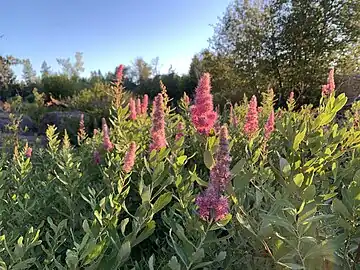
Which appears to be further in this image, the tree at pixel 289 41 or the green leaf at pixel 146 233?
the tree at pixel 289 41

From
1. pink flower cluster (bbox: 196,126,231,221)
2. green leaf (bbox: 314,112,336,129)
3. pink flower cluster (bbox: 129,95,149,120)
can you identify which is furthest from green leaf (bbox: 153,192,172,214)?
pink flower cluster (bbox: 129,95,149,120)

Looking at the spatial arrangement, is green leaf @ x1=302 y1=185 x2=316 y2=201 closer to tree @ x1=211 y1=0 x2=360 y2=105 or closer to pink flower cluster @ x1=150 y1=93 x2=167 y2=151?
pink flower cluster @ x1=150 y1=93 x2=167 y2=151

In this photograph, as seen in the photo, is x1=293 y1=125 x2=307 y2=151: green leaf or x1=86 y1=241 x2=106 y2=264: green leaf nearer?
x1=86 y1=241 x2=106 y2=264: green leaf

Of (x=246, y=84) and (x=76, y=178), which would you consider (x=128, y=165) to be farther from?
(x=246, y=84)

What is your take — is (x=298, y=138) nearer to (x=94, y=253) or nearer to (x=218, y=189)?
(x=218, y=189)

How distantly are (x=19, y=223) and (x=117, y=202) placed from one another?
51 cm

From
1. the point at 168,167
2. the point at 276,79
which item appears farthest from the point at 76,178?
the point at 276,79

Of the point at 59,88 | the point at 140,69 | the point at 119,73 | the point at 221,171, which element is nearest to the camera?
the point at 221,171

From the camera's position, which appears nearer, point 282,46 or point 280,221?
point 280,221

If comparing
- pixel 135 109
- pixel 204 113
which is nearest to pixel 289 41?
pixel 135 109

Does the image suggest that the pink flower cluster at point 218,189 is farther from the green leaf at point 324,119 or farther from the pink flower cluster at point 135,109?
the pink flower cluster at point 135,109

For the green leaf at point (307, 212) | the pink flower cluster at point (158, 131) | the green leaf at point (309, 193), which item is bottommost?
the green leaf at point (307, 212)

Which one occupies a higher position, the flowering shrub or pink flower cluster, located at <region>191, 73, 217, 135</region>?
pink flower cluster, located at <region>191, 73, 217, 135</region>

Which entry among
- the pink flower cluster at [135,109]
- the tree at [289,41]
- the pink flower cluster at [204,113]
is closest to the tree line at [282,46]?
the tree at [289,41]
